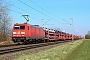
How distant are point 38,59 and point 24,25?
25.4m

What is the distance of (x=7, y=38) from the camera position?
177 feet

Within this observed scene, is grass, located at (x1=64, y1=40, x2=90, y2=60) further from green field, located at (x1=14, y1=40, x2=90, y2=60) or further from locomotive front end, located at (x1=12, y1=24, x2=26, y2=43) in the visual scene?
locomotive front end, located at (x1=12, y1=24, x2=26, y2=43)

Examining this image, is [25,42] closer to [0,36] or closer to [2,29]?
[0,36]

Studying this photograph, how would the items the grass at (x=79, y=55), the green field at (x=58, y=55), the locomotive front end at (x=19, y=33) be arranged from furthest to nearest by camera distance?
the locomotive front end at (x=19, y=33), the grass at (x=79, y=55), the green field at (x=58, y=55)

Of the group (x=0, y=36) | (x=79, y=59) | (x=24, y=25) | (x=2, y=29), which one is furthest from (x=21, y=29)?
(x=79, y=59)

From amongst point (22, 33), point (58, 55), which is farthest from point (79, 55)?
point (22, 33)

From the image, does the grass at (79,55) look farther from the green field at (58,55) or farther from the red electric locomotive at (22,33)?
the red electric locomotive at (22,33)

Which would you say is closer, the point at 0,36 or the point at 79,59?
the point at 79,59

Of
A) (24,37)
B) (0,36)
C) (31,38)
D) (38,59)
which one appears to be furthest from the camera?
(0,36)

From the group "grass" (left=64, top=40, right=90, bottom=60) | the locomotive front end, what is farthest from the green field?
the locomotive front end

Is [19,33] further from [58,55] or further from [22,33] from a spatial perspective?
[58,55]

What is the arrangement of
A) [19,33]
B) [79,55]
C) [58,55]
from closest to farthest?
[58,55] < [79,55] < [19,33]

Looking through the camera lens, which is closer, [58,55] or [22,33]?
[58,55]

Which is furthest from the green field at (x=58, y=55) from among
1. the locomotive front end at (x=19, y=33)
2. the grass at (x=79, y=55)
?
the locomotive front end at (x=19, y=33)
